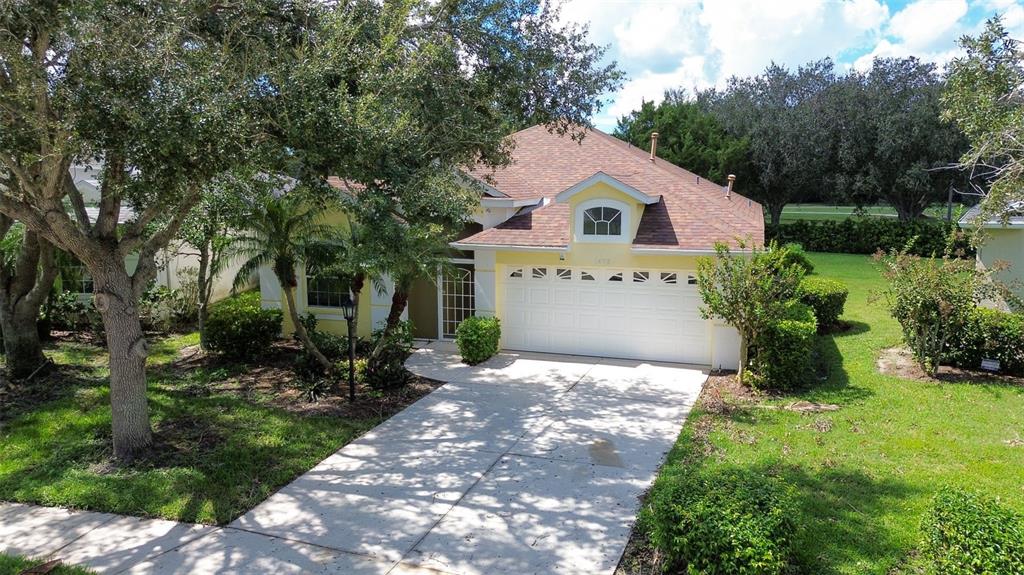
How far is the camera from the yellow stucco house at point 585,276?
13.1 m

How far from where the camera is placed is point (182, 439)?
30.2 feet

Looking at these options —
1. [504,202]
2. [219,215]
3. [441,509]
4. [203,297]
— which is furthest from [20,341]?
[504,202]

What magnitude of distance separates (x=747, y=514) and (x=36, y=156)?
809cm

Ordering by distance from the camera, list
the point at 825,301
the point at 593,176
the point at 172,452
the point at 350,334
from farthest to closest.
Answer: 1. the point at 825,301
2. the point at 593,176
3. the point at 350,334
4. the point at 172,452

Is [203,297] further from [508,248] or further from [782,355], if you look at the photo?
[782,355]

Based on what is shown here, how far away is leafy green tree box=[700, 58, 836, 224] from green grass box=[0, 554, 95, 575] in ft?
115

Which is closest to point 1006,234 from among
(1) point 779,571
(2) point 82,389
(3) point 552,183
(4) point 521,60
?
(3) point 552,183

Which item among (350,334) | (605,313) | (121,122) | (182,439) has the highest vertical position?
(121,122)

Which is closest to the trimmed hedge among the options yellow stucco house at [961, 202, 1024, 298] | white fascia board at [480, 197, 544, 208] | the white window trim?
yellow stucco house at [961, 202, 1024, 298]

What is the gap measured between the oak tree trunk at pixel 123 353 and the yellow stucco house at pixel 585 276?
4.98m

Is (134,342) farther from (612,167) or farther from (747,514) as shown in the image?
(612,167)

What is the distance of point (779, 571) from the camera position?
5238 millimetres

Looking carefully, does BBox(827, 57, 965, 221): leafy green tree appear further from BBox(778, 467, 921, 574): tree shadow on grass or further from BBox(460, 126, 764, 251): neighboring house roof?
BBox(778, 467, 921, 574): tree shadow on grass

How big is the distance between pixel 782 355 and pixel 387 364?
6.73 m
